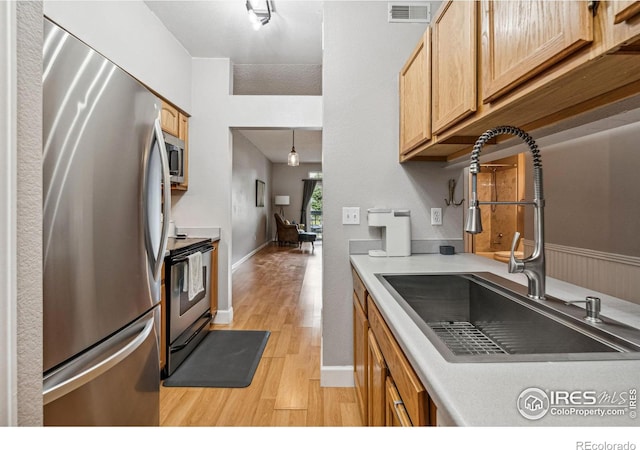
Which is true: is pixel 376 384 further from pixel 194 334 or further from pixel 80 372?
pixel 194 334

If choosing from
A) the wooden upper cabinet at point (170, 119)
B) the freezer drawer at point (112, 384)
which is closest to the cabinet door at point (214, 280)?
the wooden upper cabinet at point (170, 119)

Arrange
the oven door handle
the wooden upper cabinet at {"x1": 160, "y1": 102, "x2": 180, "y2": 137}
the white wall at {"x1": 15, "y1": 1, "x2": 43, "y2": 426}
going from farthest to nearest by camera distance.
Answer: the wooden upper cabinet at {"x1": 160, "y1": 102, "x2": 180, "y2": 137}
the oven door handle
the white wall at {"x1": 15, "y1": 1, "x2": 43, "y2": 426}

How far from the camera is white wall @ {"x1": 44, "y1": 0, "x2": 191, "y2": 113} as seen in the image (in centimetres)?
190

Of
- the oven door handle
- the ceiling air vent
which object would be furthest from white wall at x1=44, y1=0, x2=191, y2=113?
the oven door handle

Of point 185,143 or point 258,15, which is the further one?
point 185,143

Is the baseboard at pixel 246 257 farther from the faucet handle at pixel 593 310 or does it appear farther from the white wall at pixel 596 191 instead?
the faucet handle at pixel 593 310

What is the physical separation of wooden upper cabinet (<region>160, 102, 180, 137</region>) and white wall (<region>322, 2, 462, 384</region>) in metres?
1.62

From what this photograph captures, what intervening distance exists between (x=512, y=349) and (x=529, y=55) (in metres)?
0.94

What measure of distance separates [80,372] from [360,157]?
1.80 metres

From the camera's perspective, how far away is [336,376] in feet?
7.02

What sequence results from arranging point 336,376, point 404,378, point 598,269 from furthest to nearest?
point 336,376
point 598,269
point 404,378

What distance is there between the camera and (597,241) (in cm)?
168

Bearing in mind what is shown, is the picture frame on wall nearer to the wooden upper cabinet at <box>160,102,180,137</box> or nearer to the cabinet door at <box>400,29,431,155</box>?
the wooden upper cabinet at <box>160,102,180,137</box>

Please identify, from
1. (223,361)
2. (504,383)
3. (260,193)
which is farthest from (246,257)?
(504,383)
